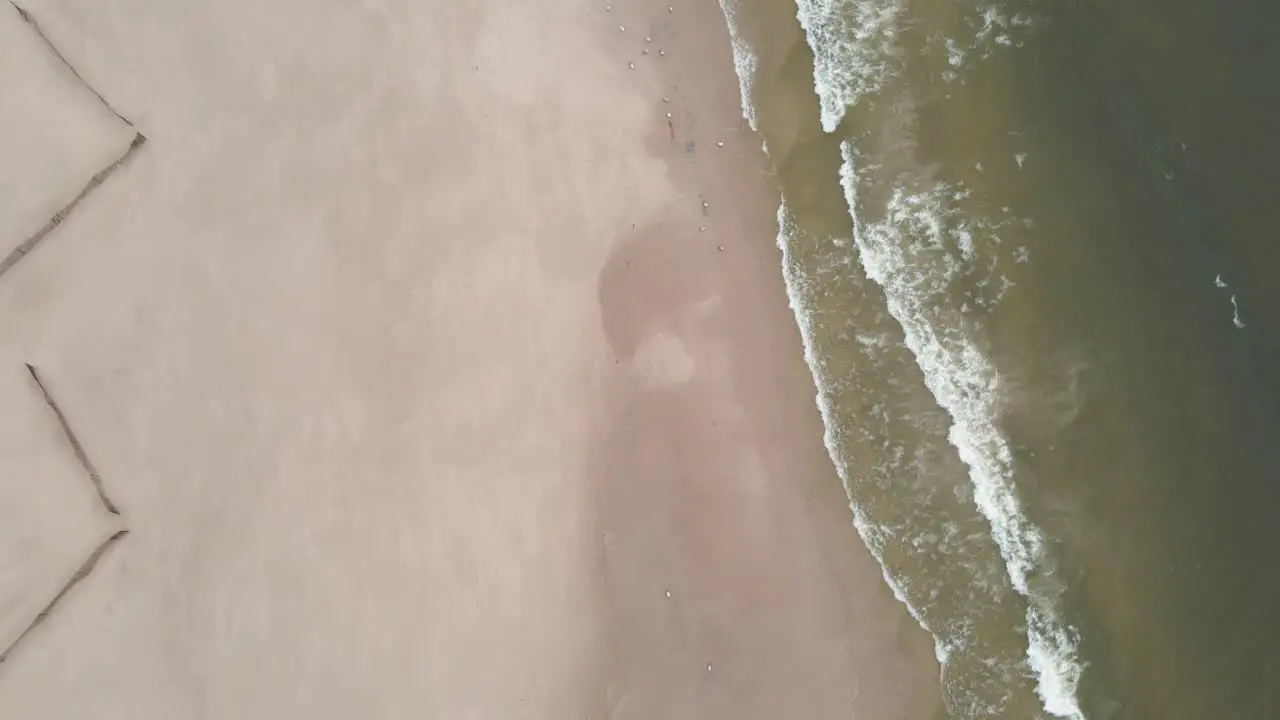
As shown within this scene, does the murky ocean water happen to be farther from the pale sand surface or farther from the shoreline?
the pale sand surface

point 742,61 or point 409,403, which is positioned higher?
point 742,61

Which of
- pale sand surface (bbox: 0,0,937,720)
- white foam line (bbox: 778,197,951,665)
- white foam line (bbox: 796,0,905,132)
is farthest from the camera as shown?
white foam line (bbox: 796,0,905,132)

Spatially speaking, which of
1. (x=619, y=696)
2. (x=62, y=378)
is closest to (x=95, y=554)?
(x=62, y=378)

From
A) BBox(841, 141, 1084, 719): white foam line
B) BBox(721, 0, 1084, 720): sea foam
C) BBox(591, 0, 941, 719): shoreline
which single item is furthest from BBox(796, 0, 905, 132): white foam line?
BBox(591, 0, 941, 719): shoreline

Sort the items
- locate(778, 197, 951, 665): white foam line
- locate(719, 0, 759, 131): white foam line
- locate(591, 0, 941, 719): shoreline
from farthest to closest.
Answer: locate(719, 0, 759, 131): white foam line
locate(778, 197, 951, 665): white foam line
locate(591, 0, 941, 719): shoreline

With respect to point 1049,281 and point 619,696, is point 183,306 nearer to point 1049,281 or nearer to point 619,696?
point 619,696

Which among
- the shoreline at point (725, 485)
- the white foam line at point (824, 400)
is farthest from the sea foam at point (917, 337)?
the shoreline at point (725, 485)

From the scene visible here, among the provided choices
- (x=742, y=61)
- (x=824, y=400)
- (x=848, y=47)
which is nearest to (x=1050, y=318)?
(x=824, y=400)

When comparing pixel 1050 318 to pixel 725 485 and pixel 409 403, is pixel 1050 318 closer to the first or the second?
pixel 725 485
